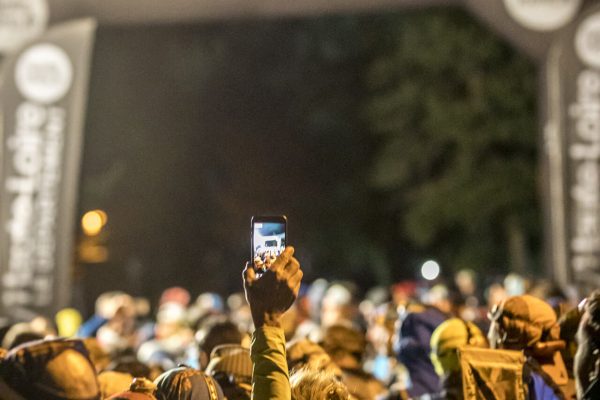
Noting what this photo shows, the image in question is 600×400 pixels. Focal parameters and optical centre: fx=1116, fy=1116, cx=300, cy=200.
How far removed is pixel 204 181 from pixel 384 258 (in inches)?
242

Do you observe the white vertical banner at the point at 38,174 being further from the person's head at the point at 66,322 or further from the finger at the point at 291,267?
the finger at the point at 291,267

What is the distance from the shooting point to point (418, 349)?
6.88 metres

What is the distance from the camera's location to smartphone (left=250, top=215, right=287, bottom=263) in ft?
13.2

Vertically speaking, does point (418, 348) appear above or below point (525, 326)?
below

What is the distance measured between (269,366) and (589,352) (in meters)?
1.38

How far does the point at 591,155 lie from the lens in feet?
40.1

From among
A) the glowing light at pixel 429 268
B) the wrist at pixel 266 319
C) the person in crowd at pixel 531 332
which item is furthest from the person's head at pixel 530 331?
the glowing light at pixel 429 268

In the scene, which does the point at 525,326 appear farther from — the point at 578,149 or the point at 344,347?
the point at 578,149

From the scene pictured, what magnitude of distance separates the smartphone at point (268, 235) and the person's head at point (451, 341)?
80.0 inches

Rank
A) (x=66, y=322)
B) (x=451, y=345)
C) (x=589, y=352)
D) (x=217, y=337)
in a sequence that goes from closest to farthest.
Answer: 1. (x=589, y=352)
2. (x=451, y=345)
3. (x=217, y=337)
4. (x=66, y=322)

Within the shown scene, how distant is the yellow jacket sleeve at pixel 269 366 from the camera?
12.1ft

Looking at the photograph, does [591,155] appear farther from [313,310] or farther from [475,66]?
[475,66]

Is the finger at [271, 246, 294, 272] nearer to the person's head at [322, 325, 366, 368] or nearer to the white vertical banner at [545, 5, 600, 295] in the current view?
the person's head at [322, 325, 366, 368]

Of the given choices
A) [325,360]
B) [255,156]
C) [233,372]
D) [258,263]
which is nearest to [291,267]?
[258,263]
